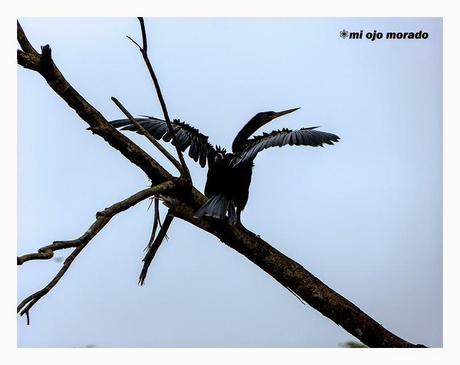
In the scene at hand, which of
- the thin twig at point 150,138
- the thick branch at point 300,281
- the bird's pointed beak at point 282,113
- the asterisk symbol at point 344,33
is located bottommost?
the thick branch at point 300,281

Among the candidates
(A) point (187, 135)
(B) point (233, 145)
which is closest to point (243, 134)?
(B) point (233, 145)

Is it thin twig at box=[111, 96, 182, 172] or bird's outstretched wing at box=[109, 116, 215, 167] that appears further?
bird's outstretched wing at box=[109, 116, 215, 167]

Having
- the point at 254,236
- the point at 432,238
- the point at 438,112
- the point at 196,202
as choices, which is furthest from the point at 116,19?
the point at 432,238

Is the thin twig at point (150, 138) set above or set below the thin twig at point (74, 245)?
above

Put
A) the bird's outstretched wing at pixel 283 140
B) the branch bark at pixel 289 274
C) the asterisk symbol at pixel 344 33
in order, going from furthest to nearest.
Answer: the asterisk symbol at pixel 344 33 → the bird's outstretched wing at pixel 283 140 → the branch bark at pixel 289 274

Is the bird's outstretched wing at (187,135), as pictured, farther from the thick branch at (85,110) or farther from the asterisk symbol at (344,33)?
the asterisk symbol at (344,33)

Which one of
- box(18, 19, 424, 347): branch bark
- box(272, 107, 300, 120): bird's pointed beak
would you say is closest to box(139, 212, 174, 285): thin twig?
box(18, 19, 424, 347): branch bark

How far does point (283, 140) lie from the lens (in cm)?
282

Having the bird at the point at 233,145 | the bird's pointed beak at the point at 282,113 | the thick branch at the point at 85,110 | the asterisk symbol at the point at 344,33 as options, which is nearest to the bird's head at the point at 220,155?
the bird at the point at 233,145

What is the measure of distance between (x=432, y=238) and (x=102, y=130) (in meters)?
1.58

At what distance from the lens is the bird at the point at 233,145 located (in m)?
2.85

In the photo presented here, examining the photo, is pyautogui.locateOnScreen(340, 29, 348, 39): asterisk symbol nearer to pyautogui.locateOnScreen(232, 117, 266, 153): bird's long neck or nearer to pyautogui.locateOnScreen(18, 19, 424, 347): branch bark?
pyautogui.locateOnScreen(232, 117, 266, 153): bird's long neck

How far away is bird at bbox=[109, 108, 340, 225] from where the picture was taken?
2.85 meters

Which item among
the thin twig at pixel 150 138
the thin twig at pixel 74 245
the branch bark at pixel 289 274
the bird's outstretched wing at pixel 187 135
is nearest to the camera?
the thin twig at pixel 74 245
